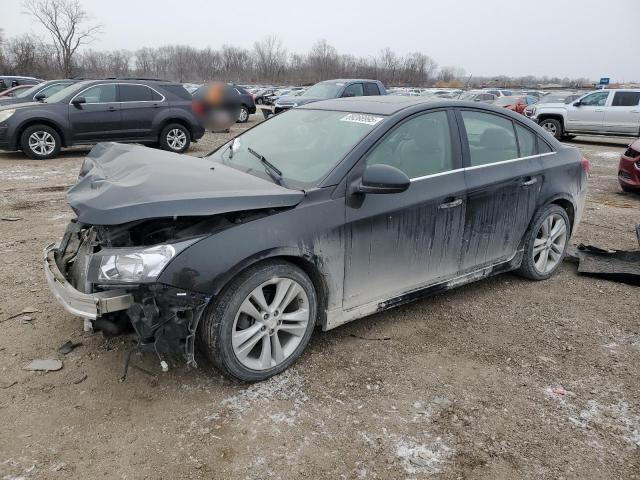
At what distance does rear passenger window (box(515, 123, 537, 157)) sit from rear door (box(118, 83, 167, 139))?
29.5 ft

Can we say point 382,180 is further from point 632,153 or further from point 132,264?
point 632,153

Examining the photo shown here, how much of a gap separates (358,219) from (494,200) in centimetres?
137

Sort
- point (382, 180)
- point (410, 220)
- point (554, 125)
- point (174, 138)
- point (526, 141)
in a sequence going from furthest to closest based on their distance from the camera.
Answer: point (554, 125), point (174, 138), point (526, 141), point (410, 220), point (382, 180)

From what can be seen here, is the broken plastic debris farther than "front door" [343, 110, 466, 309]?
No

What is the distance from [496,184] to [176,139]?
9.26 meters

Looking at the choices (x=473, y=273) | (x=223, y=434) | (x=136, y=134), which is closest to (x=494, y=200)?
(x=473, y=273)

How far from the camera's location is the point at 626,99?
15.4m

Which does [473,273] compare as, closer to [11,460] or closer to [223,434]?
[223,434]

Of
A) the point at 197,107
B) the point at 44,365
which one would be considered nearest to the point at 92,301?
the point at 44,365

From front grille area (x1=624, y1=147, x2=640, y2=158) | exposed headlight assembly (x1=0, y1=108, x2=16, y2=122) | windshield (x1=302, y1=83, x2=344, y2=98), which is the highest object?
windshield (x1=302, y1=83, x2=344, y2=98)

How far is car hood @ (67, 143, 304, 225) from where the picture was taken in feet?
8.36

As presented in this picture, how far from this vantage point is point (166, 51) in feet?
161

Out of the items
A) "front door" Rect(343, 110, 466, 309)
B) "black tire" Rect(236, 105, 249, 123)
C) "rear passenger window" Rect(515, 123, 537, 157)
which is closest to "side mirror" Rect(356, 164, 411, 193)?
"front door" Rect(343, 110, 466, 309)

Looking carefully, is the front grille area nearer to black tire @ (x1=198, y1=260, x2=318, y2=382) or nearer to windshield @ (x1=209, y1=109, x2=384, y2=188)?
windshield @ (x1=209, y1=109, x2=384, y2=188)
